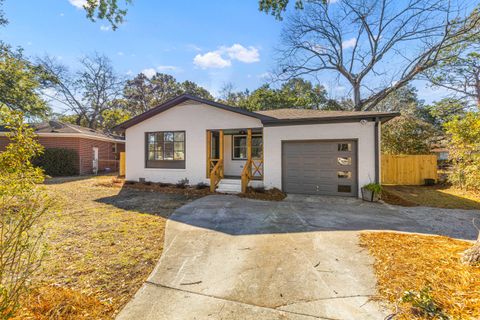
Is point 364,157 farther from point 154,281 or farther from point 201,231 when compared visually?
point 154,281

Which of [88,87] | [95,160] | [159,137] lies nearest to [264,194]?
[159,137]

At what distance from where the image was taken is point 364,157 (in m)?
8.18

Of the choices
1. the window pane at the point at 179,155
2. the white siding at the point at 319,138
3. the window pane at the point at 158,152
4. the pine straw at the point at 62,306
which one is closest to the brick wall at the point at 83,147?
the window pane at the point at 158,152

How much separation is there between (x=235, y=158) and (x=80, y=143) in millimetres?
12337

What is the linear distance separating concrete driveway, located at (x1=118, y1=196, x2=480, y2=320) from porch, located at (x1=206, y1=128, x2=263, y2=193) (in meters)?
3.09

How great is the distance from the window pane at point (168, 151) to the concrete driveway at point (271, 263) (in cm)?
499

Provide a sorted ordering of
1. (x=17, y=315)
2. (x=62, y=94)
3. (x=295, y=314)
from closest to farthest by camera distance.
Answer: (x=17, y=315), (x=295, y=314), (x=62, y=94)

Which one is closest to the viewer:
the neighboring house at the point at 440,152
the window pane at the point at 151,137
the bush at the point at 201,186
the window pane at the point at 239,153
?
the bush at the point at 201,186

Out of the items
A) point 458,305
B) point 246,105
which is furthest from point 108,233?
point 246,105

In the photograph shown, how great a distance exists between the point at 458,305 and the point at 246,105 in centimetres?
2603

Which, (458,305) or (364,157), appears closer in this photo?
(458,305)

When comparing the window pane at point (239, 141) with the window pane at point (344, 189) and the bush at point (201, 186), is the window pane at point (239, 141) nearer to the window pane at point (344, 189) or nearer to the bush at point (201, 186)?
the bush at point (201, 186)

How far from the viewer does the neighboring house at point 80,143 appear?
1561 centimetres

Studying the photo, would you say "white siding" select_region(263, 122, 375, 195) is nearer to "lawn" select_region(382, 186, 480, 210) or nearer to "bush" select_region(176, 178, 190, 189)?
"lawn" select_region(382, 186, 480, 210)
